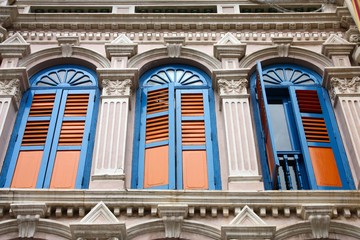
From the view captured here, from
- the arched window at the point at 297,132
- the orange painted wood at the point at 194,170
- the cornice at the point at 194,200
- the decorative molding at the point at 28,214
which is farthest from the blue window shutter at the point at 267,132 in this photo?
the decorative molding at the point at 28,214

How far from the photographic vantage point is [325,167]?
830 centimetres

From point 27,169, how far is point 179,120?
2294 millimetres

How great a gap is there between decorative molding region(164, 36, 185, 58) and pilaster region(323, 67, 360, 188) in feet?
7.94

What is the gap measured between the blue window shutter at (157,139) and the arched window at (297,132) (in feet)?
4.26

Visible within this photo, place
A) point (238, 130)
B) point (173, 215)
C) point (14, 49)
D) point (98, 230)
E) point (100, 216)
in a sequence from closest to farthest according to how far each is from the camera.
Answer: point (98, 230) → point (100, 216) → point (173, 215) → point (238, 130) → point (14, 49)

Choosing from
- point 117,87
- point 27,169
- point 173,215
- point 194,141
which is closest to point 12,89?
point 27,169

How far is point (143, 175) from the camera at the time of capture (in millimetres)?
8188

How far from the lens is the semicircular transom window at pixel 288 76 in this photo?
965 centimetres

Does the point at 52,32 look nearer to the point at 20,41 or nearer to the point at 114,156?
the point at 20,41

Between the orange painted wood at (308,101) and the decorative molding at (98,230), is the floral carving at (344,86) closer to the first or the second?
the orange painted wood at (308,101)

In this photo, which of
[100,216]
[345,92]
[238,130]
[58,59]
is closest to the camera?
[100,216]

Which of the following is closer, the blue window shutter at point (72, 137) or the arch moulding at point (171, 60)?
the blue window shutter at point (72, 137)

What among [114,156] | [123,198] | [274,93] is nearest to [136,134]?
[114,156]

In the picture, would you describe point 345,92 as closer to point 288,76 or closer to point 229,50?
point 288,76
